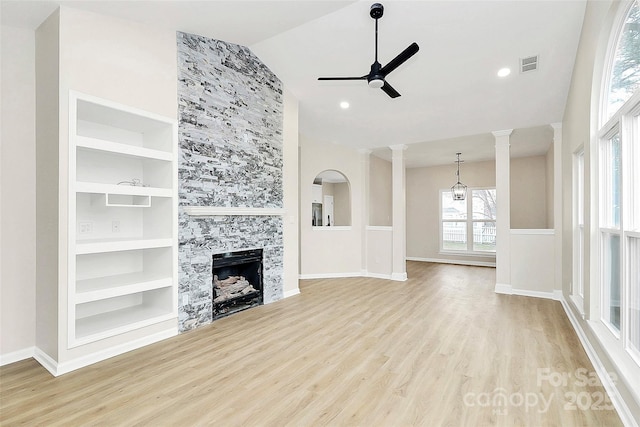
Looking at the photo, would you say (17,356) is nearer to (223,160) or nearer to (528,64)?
(223,160)

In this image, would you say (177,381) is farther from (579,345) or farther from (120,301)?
(579,345)

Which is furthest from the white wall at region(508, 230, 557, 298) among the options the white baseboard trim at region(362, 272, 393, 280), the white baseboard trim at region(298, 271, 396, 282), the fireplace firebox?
the fireplace firebox

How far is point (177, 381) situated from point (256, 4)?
3.55 metres

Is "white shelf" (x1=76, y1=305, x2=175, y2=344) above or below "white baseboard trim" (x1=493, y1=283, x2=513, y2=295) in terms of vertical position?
above

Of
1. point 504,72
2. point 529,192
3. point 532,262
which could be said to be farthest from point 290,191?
point 529,192

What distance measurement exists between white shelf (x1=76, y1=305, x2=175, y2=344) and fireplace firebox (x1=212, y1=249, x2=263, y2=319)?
723 mm

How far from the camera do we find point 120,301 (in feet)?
10.9

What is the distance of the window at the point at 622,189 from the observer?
2.01 m

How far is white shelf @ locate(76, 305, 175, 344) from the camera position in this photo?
2.74 meters

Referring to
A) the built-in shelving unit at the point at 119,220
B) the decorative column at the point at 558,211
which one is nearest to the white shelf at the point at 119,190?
the built-in shelving unit at the point at 119,220

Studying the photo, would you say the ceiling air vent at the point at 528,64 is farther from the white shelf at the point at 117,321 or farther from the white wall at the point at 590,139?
the white shelf at the point at 117,321

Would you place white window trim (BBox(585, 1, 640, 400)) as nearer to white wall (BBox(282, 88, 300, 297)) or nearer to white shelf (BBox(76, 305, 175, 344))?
white wall (BBox(282, 88, 300, 297))

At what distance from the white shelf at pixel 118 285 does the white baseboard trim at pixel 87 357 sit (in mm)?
488

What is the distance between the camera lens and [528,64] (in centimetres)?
374
